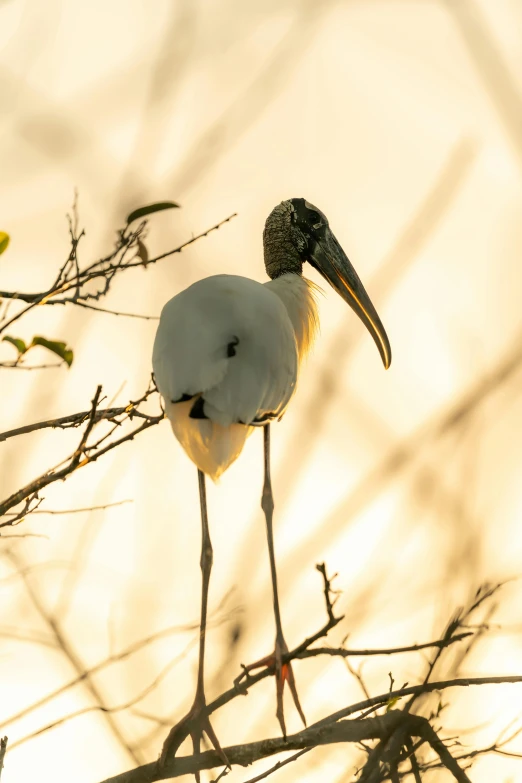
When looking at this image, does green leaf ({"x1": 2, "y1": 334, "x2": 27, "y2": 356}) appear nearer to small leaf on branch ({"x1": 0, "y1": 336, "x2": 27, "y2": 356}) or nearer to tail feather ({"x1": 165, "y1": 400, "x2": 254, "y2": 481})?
small leaf on branch ({"x1": 0, "y1": 336, "x2": 27, "y2": 356})

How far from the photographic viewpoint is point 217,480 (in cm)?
412

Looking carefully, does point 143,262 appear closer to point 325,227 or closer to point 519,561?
point 519,561

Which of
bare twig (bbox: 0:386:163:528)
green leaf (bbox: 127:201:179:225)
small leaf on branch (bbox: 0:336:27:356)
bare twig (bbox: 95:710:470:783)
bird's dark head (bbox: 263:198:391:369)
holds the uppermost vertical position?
bird's dark head (bbox: 263:198:391:369)

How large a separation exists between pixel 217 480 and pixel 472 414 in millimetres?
2437

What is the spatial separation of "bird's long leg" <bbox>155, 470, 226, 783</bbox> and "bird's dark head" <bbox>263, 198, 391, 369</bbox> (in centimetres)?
153

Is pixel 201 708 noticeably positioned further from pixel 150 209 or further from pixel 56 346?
pixel 150 209

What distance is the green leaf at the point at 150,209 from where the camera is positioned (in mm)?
3571

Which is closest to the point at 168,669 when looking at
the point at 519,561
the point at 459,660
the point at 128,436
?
the point at 128,436

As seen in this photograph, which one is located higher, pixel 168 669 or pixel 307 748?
pixel 168 669

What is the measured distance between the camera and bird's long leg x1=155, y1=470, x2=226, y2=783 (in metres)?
3.31

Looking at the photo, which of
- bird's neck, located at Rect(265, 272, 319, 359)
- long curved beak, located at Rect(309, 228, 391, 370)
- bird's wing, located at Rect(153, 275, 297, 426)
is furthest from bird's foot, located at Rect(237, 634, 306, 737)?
long curved beak, located at Rect(309, 228, 391, 370)

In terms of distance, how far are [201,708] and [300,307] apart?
1.97 m

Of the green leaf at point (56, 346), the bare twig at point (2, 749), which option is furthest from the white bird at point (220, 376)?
the bare twig at point (2, 749)

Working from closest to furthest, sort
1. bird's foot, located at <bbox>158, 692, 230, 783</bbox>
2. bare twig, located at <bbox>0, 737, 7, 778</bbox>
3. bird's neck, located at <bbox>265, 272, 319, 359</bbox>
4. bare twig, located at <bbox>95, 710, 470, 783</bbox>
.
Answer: bare twig, located at <bbox>0, 737, 7, 778</bbox>
bare twig, located at <bbox>95, 710, 470, 783</bbox>
bird's foot, located at <bbox>158, 692, 230, 783</bbox>
bird's neck, located at <bbox>265, 272, 319, 359</bbox>
